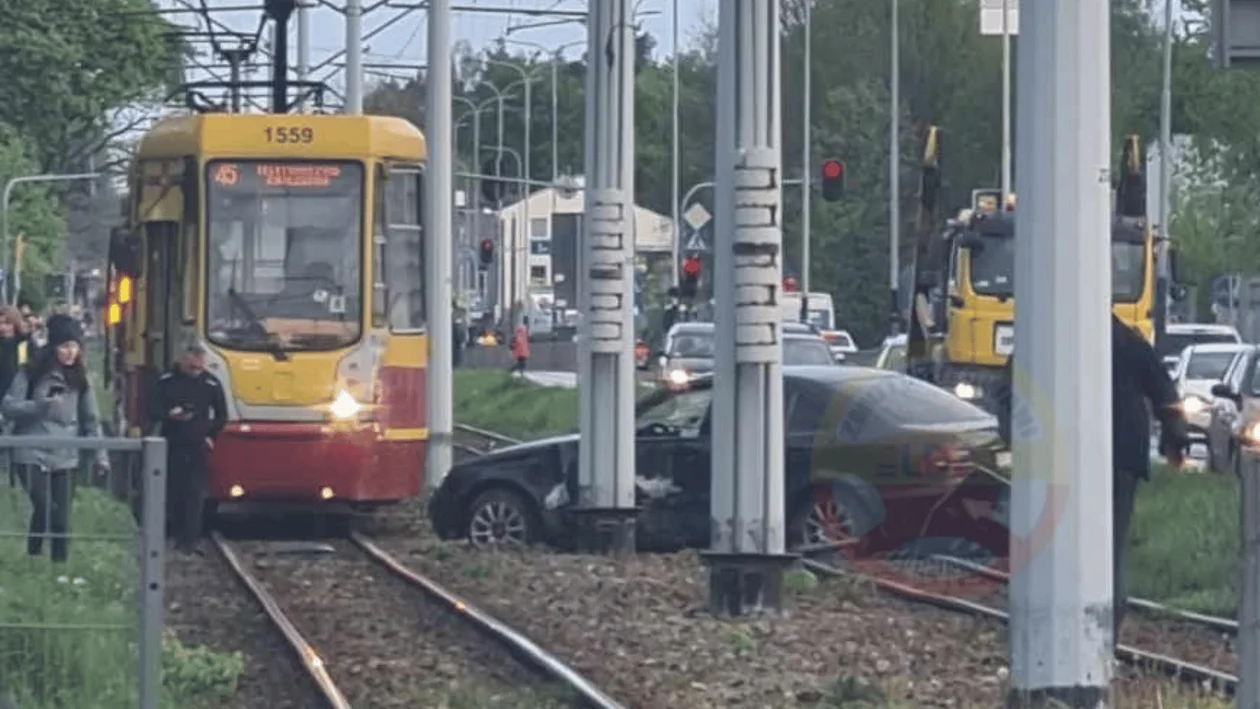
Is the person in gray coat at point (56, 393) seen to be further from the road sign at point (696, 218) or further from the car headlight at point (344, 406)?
the road sign at point (696, 218)

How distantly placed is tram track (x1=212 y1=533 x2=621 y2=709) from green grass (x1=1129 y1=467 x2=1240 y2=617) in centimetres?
438

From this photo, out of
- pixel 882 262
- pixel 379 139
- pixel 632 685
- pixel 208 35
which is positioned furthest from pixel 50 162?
pixel 632 685

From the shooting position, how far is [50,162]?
73.1 m

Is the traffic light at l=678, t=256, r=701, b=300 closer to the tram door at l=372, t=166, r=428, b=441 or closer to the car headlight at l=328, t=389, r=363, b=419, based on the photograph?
the tram door at l=372, t=166, r=428, b=441

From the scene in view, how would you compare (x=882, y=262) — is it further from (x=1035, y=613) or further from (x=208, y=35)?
(x=1035, y=613)

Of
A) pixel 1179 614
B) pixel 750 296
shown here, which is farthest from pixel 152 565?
pixel 1179 614

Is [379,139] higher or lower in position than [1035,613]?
higher

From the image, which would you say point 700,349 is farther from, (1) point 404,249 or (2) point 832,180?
(1) point 404,249

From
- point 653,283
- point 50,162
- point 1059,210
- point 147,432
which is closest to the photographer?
point 1059,210

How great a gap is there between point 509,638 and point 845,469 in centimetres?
526

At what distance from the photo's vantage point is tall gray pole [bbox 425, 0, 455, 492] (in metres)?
29.6

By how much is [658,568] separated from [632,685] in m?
6.47

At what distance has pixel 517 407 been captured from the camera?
52.3m

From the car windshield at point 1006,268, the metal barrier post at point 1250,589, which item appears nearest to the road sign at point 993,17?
the car windshield at point 1006,268
